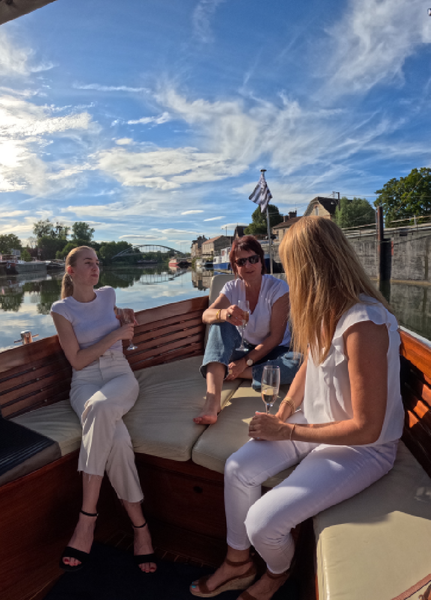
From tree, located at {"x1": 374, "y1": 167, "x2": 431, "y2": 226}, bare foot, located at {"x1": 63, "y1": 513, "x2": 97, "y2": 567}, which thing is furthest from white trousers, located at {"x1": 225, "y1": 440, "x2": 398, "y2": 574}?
tree, located at {"x1": 374, "y1": 167, "x2": 431, "y2": 226}

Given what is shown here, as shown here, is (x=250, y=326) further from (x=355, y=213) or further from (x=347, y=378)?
(x=355, y=213)

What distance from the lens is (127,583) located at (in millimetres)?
1617

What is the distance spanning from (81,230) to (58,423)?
76.6m

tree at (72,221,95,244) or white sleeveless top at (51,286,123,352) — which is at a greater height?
tree at (72,221,95,244)

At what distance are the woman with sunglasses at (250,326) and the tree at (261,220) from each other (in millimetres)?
50996

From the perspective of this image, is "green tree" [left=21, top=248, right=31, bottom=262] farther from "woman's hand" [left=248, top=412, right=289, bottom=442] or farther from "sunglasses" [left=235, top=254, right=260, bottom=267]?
"woman's hand" [left=248, top=412, right=289, bottom=442]

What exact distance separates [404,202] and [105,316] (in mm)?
37754

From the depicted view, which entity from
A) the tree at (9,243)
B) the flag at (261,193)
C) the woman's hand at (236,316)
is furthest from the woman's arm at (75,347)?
the tree at (9,243)

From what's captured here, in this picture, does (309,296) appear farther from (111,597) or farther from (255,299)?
(111,597)

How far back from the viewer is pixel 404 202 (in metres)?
34.2

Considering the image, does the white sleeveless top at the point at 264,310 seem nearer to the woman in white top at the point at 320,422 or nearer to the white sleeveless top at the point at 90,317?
the white sleeveless top at the point at 90,317

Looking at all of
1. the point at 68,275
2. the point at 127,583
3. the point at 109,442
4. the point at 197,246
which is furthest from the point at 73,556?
the point at 197,246

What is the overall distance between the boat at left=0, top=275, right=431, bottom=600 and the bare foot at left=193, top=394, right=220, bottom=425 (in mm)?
37

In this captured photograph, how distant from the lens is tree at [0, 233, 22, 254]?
227ft
